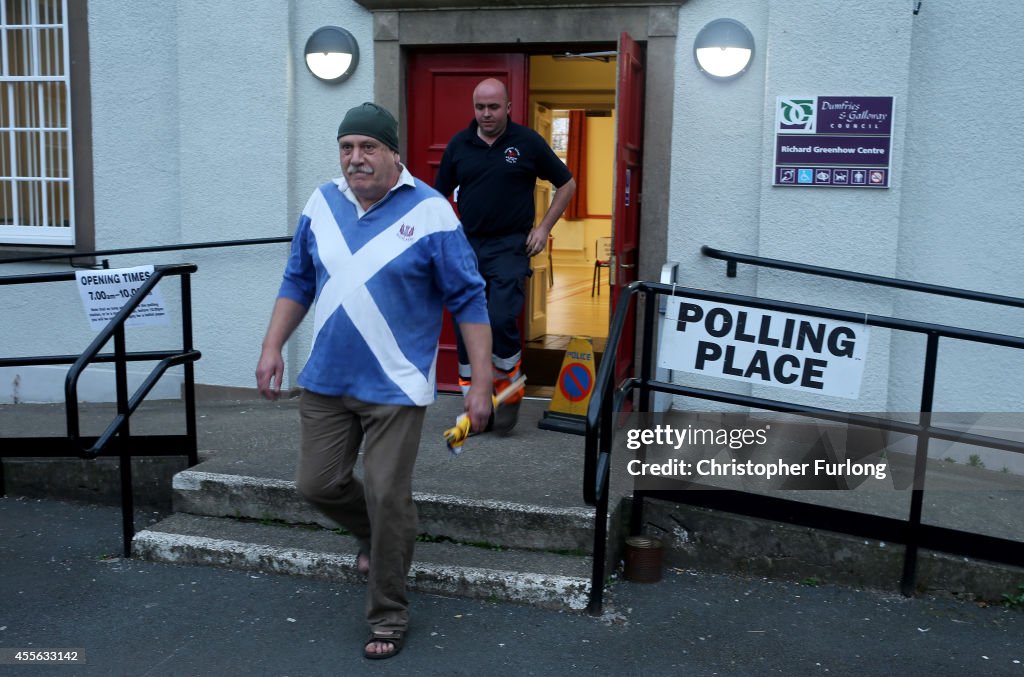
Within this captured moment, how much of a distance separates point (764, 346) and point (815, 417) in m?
0.39

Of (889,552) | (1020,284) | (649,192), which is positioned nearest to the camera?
(889,552)

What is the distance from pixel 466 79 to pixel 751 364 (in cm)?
337

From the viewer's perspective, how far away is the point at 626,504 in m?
4.75

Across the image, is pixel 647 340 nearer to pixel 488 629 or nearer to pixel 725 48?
pixel 488 629

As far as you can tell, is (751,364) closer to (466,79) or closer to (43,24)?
(466,79)

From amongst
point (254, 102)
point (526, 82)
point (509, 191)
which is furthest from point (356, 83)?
point (509, 191)

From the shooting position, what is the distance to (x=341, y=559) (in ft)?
14.5

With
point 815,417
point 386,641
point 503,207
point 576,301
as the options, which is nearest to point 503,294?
point 503,207

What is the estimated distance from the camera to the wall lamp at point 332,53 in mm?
6766

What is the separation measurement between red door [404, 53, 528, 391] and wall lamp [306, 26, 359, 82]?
418 millimetres

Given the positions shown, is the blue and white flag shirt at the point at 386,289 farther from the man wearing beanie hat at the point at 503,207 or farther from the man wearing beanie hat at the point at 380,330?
the man wearing beanie hat at the point at 503,207

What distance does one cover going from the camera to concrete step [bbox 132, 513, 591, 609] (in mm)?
4203

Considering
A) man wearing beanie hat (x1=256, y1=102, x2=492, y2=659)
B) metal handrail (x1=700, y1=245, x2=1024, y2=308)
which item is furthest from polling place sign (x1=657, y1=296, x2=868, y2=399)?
metal handrail (x1=700, y1=245, x2=1024, y2=308)

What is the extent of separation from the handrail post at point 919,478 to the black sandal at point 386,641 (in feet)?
7.36
